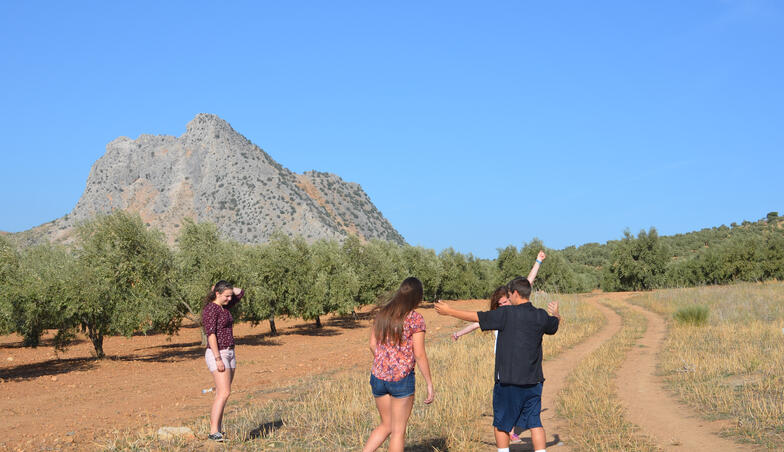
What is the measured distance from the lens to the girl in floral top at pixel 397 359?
5375 mm

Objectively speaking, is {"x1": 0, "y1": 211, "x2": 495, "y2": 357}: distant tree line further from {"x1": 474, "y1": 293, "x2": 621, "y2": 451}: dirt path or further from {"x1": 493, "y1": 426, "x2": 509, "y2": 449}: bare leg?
{"x1": 493, "y1": 426, "x2": 509, "y2": 449}: bare leg

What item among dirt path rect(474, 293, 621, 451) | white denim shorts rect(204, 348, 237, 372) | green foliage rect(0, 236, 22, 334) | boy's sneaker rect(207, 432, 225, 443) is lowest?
dirt path rect(474, 293, 621, 451)

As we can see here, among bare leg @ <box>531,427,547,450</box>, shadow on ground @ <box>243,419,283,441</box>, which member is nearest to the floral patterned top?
bare leg @ <box>531,427,547,450</box>

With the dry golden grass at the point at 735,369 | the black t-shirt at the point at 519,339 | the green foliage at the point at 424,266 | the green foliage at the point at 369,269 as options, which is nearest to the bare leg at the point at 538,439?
the black t-shirt at the point at 519,339

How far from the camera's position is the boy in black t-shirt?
18.3 ft

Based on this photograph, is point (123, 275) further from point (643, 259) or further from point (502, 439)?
point (643, 259)

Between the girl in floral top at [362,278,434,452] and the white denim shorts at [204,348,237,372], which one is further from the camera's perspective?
the white denim shorts at [204,348,237,372]

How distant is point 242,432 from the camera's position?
8336 mm

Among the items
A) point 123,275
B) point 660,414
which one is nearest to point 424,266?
point 123,275

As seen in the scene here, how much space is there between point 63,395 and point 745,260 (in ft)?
178

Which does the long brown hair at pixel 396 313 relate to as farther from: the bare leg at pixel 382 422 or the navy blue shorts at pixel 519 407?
the navy blue shorts at pixel 519 407

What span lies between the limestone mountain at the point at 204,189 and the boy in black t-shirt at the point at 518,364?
9093cm

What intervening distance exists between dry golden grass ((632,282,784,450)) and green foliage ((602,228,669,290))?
101 ft

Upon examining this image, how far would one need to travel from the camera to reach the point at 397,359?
17.6ft
